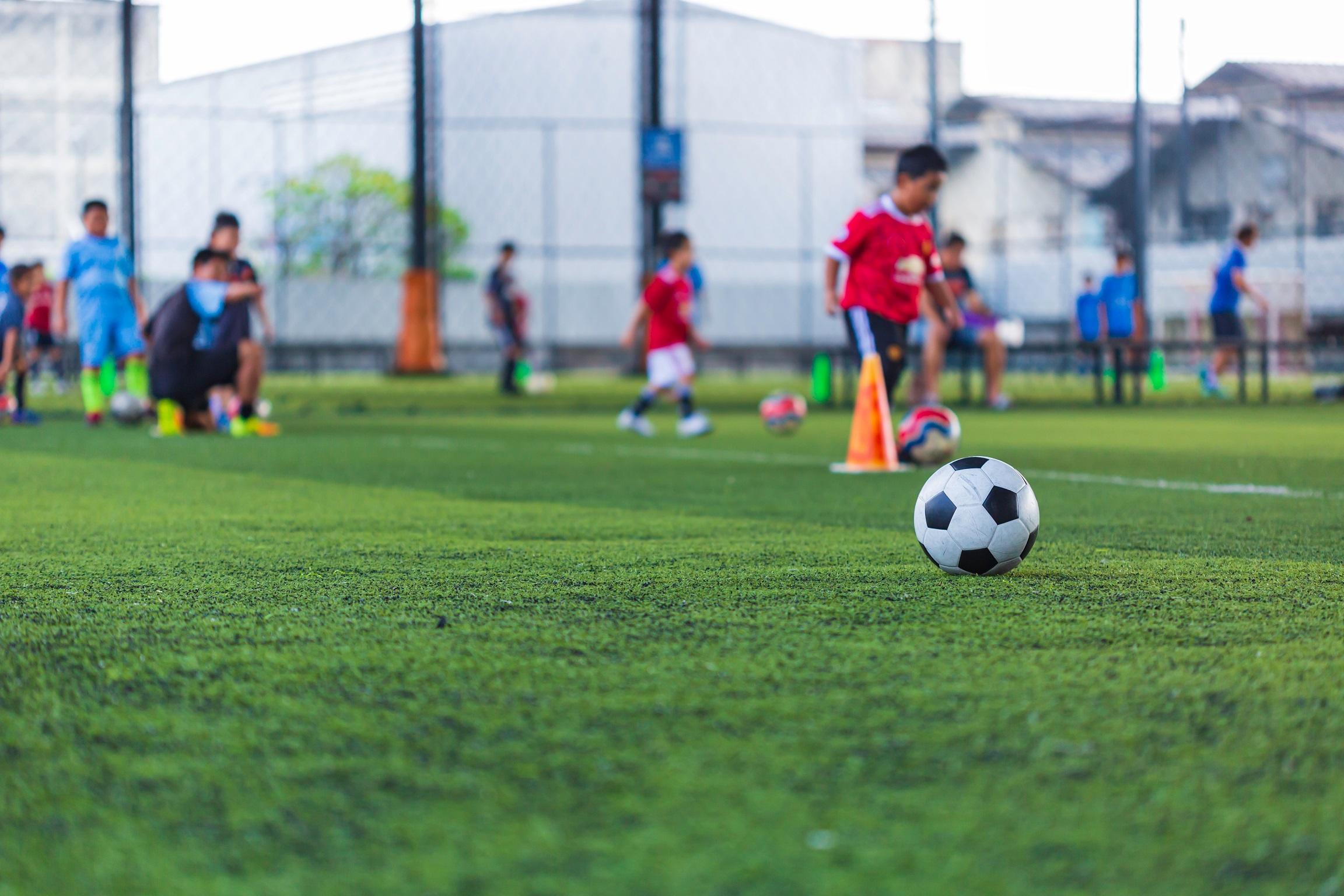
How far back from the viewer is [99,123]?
87.5ft

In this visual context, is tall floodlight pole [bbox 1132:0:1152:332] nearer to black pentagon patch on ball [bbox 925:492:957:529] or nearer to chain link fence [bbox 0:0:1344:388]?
chain link fence [bbox 0:0:1344:388]

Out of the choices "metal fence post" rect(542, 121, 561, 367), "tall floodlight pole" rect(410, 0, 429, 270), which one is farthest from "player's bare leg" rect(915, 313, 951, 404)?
"metal fence post" rect(542, 121, 561, 367)

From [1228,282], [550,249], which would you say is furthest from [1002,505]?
[550,249]

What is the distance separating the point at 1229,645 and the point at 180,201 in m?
31.3

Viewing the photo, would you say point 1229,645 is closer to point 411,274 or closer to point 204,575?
point 204,575

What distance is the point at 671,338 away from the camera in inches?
454

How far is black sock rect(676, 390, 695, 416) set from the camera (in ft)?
36.8

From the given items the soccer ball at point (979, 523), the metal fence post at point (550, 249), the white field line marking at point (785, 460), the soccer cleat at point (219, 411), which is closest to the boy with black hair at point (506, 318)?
the soccer cleat at point (219, 411)

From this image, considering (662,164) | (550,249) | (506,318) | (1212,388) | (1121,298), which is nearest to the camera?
(1212,388)

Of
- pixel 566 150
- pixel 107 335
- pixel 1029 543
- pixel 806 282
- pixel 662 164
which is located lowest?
pixel 1029 543

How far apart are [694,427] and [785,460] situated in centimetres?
250

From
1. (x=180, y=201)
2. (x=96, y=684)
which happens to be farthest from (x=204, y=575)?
(x=180, y=201)

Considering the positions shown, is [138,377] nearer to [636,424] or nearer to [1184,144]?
[636,424]

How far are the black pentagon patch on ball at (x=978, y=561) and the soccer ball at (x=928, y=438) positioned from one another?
3.98 m
